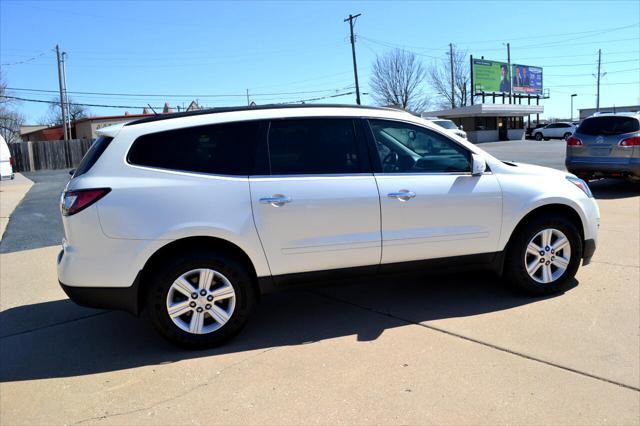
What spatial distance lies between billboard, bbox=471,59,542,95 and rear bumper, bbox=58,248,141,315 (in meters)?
55.7

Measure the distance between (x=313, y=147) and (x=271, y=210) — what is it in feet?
2.11

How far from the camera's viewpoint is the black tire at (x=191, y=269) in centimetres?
377

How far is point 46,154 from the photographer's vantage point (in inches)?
1266

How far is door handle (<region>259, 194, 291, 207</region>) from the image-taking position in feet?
12.8

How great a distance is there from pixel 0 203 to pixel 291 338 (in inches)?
484

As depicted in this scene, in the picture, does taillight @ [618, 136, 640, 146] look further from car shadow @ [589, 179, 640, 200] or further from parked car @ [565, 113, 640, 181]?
car shadow @ [589, 179, 640, 200]

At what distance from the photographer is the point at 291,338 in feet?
13.5

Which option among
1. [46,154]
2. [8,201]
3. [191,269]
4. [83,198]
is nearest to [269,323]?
[191,269]

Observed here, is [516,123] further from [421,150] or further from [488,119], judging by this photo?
[421,150]

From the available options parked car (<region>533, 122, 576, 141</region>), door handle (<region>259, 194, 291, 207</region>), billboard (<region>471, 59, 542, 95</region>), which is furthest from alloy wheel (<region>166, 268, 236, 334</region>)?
billboard (<region>471, 59, 542, 95</region>)

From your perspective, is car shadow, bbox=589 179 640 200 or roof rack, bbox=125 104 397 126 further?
car shadow, bbox=589 179 640 200

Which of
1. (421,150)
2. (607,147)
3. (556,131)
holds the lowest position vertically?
(607,147)

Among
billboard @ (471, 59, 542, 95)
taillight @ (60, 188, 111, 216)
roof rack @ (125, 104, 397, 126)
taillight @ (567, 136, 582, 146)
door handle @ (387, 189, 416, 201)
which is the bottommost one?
door handle @ (387, 189, 416, 201)

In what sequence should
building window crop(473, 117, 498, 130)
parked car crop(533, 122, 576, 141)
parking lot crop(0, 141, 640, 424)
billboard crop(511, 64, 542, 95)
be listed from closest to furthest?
1. parking lot crop(0, 141, 640, 424)
2. parked car crop(533, 122, 576, 141)
3. building window crop(473, 117, 498, 130)
4. billboard crop(511, 64, 542, 95)
